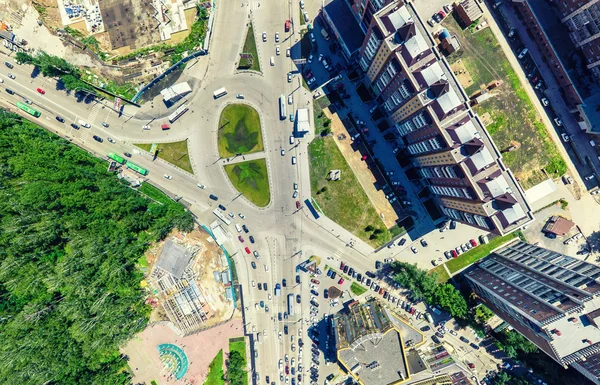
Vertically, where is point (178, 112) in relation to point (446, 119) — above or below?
above

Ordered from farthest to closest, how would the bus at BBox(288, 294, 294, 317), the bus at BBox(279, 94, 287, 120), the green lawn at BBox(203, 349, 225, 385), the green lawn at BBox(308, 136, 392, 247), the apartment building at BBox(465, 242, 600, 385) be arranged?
1. the green lawn at BBox(203, 349, 225, 385)
2. the bus at BBox(288, 294, 294, 317)
3. the green lawn at BBox(308, 136, 392, 247)
4. the bus at BBox(279, 94, 287, 120)
5. the apartment building at BBox(465, 242, 600, 385)

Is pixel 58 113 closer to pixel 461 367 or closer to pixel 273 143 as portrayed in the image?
pixel 273 143

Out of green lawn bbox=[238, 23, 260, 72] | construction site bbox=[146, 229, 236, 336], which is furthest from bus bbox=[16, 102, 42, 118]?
green lawn bbox=[238, 23, 260, 72]

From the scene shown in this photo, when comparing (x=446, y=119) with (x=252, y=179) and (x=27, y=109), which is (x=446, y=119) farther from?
(x=27, y=109)

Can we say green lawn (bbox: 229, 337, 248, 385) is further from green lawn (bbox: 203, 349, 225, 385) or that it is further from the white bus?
the white bus

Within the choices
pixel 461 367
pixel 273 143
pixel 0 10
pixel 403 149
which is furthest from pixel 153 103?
pixel 461 367

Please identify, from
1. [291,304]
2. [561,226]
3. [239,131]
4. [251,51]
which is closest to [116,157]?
[239,131]
